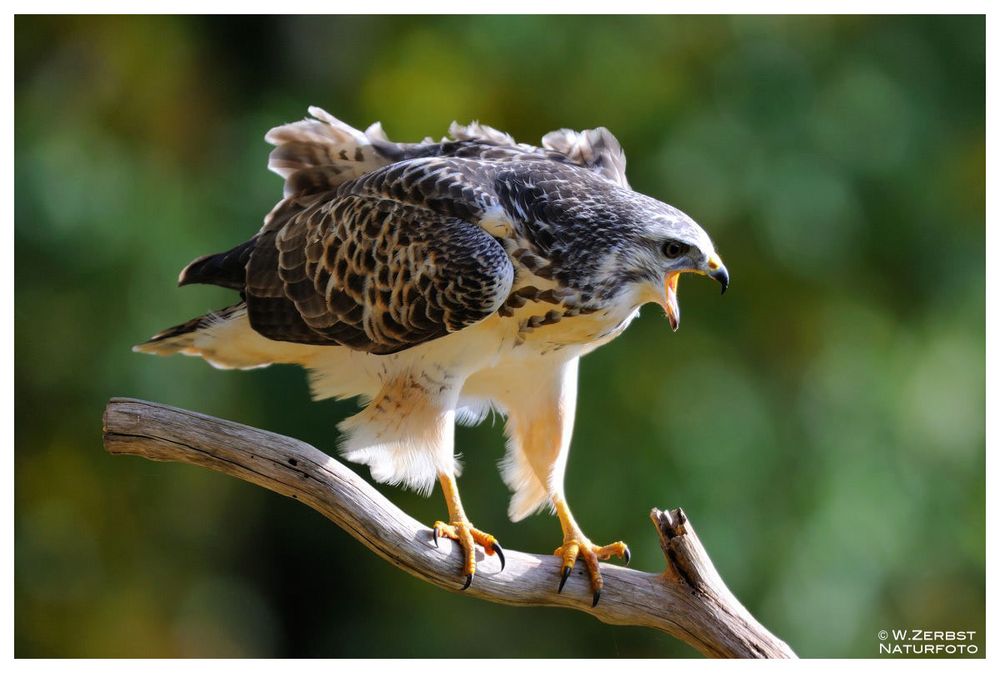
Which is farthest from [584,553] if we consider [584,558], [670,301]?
[670,301]

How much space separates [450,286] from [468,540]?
3.20 ft

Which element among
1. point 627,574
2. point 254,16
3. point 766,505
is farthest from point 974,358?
point 254,16

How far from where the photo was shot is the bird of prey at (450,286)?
4477 millimetres

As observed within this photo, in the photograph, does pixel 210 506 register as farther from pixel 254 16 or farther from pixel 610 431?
pixel 254 16

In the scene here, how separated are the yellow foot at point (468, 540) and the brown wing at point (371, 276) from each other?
2.34 feet

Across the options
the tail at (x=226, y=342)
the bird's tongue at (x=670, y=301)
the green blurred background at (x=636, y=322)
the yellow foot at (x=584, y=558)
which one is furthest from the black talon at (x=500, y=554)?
the green blurred background at (x=636, y=322)

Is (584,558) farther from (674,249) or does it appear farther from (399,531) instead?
(674,249)

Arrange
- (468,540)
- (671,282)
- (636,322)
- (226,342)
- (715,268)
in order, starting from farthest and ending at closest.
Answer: (636,322), (226,342), (468,540), (671,282), (715,268)

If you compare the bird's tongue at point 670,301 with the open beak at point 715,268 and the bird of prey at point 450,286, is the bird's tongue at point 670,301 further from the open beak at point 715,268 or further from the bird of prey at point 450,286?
the open beak at point 715,268

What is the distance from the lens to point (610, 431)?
9305mm

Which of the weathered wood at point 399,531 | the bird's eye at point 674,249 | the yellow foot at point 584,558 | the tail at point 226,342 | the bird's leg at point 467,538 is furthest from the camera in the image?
the tail at point 226,342

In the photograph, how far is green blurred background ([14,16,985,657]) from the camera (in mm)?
9117

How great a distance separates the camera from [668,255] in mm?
4445

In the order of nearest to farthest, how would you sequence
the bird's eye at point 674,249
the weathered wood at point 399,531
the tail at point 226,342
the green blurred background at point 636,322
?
the bird's eye at point 674,249 < the weathered wood at point 399,531 < the tail at point 226,342 < the green blurred background at point 636,322
